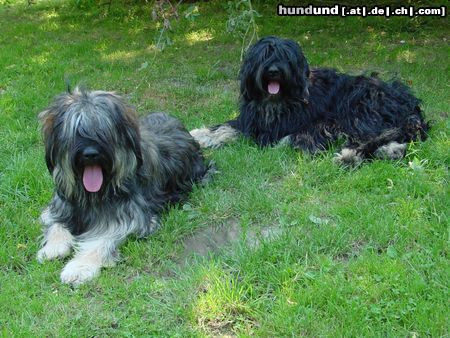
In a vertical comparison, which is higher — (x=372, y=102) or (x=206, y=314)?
(x=372, y=102)

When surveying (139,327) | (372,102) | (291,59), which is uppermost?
(291,59)

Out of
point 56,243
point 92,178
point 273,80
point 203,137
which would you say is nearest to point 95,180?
point 92,178

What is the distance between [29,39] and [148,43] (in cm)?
225

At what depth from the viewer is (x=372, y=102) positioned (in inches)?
234

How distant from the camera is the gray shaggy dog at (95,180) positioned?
388 centimetres

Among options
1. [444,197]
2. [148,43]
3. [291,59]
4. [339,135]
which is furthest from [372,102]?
[148,43]

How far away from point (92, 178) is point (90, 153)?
0.23m

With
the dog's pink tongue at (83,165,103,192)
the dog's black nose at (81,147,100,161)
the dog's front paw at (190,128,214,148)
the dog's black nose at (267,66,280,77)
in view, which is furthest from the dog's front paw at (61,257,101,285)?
the dog's black nose at (267,66,280,77)

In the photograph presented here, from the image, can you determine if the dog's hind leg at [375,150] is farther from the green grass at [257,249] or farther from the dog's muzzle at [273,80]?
the dog's muzzle at [273,80]

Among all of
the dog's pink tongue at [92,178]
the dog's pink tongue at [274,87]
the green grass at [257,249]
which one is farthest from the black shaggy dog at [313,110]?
the dog's pink tongue at [92,178]

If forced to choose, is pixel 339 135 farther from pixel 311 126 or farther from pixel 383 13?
pixel 383 13

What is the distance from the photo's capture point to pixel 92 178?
4.01m

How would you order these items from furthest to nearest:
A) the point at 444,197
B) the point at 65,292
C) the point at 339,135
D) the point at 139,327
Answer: the point at 339,135 → the point at 444,197 → the point at 65,292 → the point at 139,327

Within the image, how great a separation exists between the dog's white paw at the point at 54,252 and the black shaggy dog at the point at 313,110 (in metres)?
2.27
